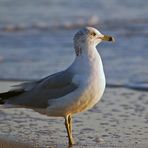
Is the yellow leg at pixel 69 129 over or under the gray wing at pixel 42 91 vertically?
under

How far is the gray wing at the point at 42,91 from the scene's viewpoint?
253 inches

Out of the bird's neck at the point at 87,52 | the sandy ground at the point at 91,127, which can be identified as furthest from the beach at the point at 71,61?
the bird's neck at the point at 87,52

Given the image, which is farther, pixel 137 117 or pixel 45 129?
pixel 137 117

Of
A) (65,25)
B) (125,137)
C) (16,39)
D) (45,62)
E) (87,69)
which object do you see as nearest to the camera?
(87,69)

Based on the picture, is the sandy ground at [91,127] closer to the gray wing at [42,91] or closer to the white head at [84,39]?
the gray wing at [42,91]

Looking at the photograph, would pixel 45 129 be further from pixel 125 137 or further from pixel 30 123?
pixel 125 137

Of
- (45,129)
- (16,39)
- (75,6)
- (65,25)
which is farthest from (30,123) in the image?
(75,6)

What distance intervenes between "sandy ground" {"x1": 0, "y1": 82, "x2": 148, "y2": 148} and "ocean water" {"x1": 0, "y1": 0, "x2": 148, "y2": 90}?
130 cm

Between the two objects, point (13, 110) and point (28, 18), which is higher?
point (28, 18)

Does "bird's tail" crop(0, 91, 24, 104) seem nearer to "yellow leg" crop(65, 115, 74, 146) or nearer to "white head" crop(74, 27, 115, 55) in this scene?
"yellow leg" crop(65, 115, 74, 146)

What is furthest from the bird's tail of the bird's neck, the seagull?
the bird's neck

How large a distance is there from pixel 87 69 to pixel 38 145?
2.85 ft

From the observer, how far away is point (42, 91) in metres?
6.59

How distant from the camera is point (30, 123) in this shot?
24.1 feet
